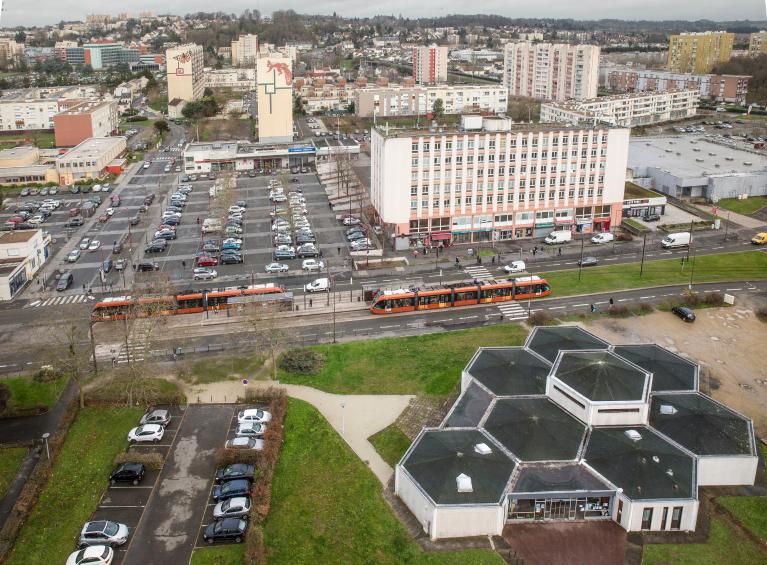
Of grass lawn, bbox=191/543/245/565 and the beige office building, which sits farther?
the beige office building

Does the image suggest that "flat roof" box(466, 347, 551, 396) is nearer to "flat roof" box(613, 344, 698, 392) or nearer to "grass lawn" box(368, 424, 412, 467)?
"flat roof" box(613, 344, 698, 392)

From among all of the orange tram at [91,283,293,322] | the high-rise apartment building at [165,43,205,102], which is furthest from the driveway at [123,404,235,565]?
the high-rise apartment building at [165,43,205,102]

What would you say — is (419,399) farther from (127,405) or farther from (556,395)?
(127,405)

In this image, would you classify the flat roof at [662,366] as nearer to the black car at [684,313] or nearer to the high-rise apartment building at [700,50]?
the black car at [684,313]

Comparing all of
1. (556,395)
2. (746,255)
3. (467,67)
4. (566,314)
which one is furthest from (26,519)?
(467,67)

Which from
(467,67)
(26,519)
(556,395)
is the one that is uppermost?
(467,67)

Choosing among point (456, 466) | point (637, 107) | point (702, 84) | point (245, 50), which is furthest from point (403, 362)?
point (245, 50)
